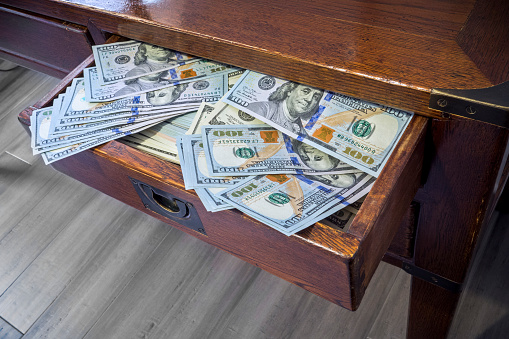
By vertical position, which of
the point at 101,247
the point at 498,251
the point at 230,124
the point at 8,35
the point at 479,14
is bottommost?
the point at 101,247

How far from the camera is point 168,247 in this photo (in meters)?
1.30

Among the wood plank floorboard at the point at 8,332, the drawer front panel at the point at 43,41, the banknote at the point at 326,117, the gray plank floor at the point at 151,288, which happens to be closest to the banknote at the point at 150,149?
the banknote at the point at 326,117

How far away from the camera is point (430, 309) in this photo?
2.91ft

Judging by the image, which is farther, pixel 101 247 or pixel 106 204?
pixel 106 204

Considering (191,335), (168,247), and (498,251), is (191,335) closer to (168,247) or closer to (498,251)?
(168,247)

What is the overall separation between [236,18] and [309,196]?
1.08 ft

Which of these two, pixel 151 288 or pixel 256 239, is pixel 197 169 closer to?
pixel 256 239

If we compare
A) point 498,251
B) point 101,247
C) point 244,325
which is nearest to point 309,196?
point 244,325

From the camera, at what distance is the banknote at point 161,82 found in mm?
767

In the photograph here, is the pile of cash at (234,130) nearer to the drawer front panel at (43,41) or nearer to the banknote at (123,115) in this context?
the banknote at (123,115)

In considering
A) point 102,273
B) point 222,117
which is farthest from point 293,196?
point 102,273

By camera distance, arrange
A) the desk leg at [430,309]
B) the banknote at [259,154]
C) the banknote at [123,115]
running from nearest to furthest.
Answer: the banknote at [259,154]
the banknote at [123,115]
the desk leg at [430,309]

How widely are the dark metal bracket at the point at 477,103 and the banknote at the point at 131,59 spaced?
1.34 feet

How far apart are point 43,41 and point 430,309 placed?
2.97 feet
